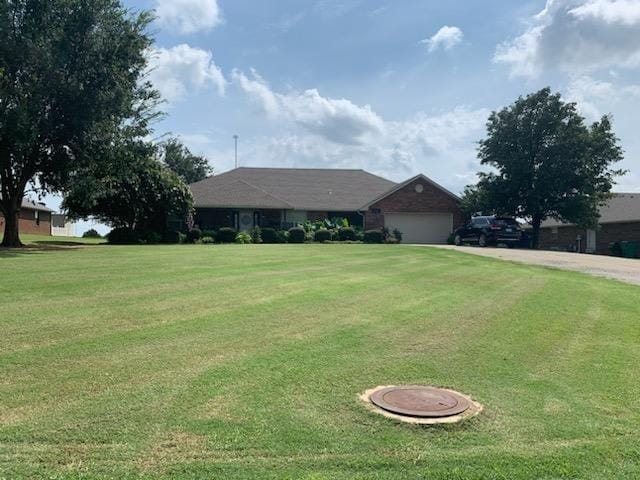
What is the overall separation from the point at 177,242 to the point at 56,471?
29.3 metres

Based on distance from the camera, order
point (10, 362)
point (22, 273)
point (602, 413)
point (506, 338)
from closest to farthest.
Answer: point (602, 413) → point (10, 362) → point (506, 338) → point (22, 273)

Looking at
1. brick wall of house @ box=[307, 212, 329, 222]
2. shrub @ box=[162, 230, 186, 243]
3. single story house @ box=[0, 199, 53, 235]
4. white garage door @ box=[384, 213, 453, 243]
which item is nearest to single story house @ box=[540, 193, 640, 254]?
white garage door @ box=[384, 213, 453, 243]

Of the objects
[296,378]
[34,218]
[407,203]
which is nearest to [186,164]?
[34,218]

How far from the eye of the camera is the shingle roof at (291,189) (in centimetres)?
3800

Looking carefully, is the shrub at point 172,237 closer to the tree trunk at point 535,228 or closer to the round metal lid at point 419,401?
the tree trunk at point 535,228

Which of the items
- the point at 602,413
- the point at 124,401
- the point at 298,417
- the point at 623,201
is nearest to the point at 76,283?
the point at 124,401

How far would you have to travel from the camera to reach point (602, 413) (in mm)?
5023

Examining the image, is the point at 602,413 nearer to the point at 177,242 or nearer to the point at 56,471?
the point at 56,471

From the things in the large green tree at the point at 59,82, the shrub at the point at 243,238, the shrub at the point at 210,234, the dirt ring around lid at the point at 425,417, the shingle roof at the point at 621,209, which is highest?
the large green tree at the point at 59,82

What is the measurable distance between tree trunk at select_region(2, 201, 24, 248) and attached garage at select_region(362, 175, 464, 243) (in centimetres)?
2241

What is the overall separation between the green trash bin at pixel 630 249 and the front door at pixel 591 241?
17.2ft

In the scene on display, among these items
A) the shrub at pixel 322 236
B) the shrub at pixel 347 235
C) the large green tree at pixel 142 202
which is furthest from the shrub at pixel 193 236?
the shrub at pixel 347 235

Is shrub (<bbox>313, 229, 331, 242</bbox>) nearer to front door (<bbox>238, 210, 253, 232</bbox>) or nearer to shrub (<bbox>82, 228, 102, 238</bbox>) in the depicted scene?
front door (<bbox>238, 210, 253, 232</bbox>)

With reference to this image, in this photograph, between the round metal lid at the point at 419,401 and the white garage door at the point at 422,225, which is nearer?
the round metal lid at the point at 419,401
